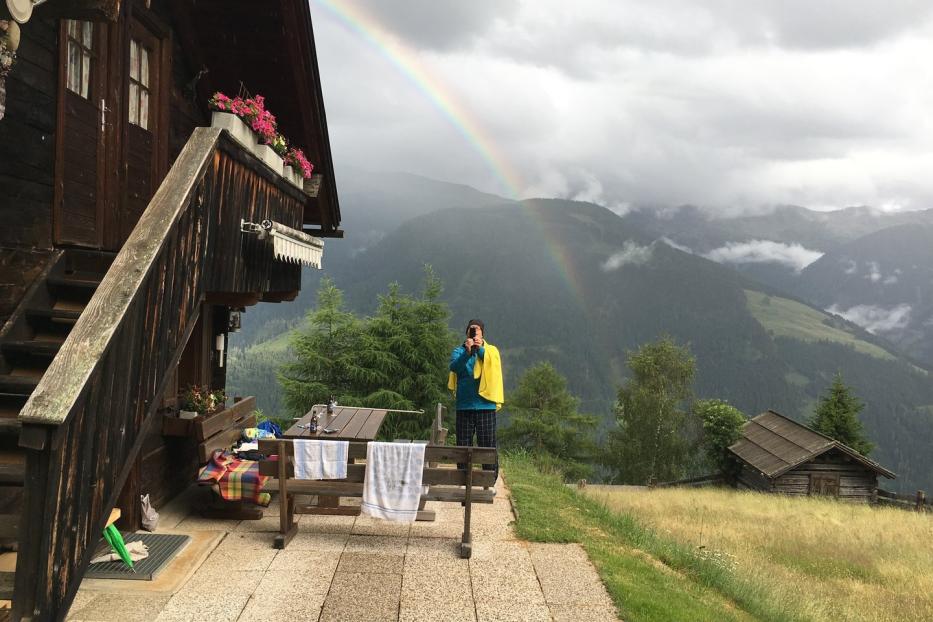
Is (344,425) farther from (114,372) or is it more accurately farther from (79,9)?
(79,9)

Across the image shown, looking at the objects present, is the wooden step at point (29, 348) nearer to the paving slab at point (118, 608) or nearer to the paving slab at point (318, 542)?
the paving slab at point (118, 608)

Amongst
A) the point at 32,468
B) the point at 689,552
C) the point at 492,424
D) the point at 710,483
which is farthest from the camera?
the point at 710,483

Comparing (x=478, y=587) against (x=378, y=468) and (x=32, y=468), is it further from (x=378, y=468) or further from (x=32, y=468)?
(x=32, y=468)

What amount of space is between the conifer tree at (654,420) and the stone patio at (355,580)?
4504 centimetres

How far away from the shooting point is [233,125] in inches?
256

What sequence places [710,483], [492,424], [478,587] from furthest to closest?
[710,483], [492,424], [478,587]

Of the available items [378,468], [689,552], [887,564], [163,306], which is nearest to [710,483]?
[887,564]

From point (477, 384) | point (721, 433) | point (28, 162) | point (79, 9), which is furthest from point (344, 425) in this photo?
point (721, 433)

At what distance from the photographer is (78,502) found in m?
3.77

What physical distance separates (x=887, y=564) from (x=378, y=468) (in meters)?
12.0

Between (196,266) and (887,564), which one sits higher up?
(196,266)

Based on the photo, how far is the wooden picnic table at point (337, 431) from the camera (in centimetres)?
774

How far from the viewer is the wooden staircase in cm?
412

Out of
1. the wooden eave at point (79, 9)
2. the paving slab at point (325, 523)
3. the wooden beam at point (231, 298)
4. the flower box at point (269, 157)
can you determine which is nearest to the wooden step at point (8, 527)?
the wooden eave at point (79, 9)
